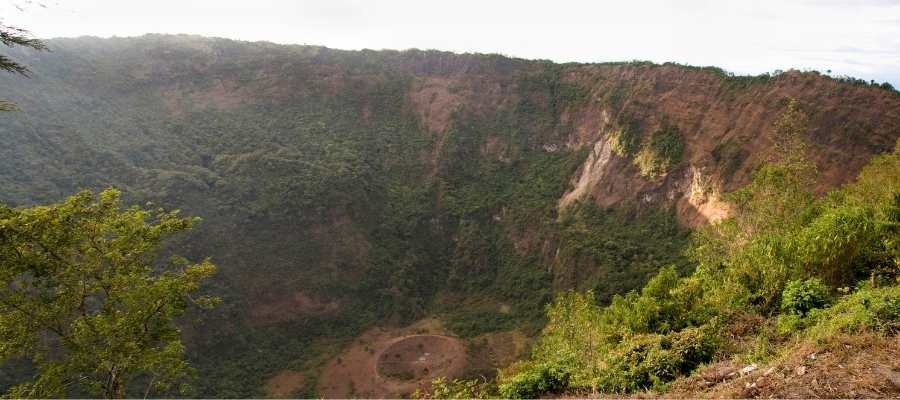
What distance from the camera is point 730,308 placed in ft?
38.0

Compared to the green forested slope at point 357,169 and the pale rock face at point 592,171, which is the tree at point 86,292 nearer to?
the green forested slope at point 357,169

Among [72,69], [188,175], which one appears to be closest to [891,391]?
[188,175]

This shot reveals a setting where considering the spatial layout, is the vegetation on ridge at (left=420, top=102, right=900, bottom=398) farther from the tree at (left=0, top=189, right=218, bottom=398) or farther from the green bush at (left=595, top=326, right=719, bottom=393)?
the tree at (left=0, top=189, right=218, bottom=398)

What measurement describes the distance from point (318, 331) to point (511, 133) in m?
27.7

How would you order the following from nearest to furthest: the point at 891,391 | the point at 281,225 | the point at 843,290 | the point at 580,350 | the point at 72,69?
the point at 891,391 → the point at 843,290 → the point at 580,350 → the point at 281,225 → the point at 72,69

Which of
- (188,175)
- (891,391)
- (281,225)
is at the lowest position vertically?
(281,225)

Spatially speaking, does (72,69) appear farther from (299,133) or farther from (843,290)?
(843,290)

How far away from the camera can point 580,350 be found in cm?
1149

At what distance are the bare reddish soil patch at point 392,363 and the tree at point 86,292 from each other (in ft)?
59.5

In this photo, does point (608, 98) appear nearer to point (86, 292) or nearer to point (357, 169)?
point (357, 169)

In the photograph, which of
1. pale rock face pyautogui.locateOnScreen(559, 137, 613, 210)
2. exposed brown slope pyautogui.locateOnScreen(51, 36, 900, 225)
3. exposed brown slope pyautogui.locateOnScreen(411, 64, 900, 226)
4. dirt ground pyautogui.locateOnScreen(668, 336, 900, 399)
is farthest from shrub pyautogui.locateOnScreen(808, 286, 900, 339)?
pale rock face pyautogui.locateOnScreen(559, 137, 613, 210)

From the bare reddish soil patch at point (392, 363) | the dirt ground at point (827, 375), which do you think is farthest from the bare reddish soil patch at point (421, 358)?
the dirt ground at point (827, 375)

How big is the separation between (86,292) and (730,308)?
15433mm

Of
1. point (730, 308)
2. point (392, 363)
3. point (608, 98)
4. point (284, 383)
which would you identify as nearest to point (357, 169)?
point (392, 363)
